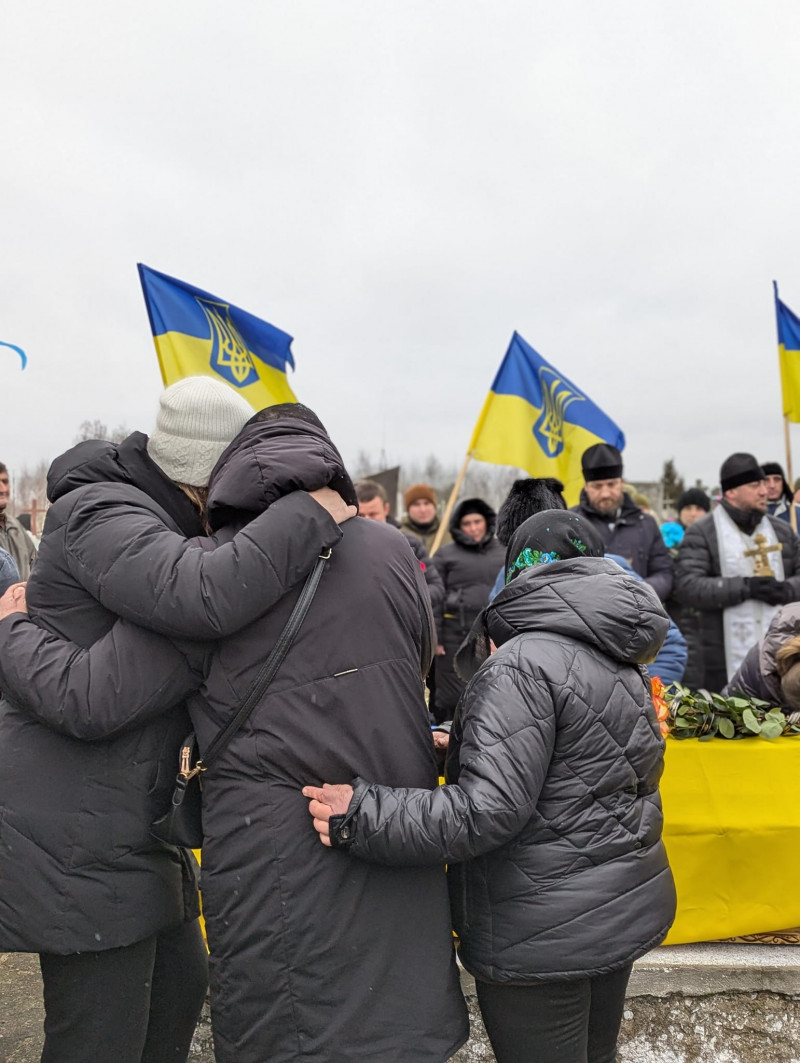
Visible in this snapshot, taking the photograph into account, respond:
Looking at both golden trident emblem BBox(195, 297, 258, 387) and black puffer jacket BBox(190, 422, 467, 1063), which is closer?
black puffer jacket BBox(190, 422, 467, 1063)

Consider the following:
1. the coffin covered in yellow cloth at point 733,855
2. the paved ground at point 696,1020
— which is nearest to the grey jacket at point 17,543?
the paved ground at point 696,1020

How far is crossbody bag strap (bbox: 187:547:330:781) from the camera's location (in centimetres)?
180

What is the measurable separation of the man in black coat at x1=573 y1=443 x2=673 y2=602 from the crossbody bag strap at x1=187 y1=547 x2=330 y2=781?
4131 mm

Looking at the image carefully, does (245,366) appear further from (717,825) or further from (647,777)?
(647,777)

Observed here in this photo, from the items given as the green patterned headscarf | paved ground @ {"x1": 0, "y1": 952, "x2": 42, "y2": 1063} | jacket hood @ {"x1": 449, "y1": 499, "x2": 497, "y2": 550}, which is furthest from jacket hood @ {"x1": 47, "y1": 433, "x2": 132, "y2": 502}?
jacket hood @ {"x1": 449, "y1": 499, "x2": 497, "y2": 550}

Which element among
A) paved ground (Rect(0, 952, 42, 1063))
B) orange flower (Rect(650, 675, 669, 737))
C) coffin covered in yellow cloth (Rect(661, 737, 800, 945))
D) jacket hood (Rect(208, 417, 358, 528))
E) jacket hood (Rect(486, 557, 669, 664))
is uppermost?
jacket hood (Rect(208, 417, 358, 528))

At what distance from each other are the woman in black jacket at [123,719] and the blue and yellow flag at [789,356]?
665cm

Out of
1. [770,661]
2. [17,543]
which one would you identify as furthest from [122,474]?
[17,543]

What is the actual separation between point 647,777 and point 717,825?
1.35 meters

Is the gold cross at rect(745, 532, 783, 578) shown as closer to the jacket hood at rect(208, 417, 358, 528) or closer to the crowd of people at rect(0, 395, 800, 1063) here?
the crowd of people at rect(0, 395, 800, 1063)

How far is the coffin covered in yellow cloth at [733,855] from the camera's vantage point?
3.15 m

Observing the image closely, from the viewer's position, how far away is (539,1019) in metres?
1.95

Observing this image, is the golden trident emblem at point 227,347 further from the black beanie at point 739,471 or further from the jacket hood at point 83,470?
the jacket hood at point 83,470

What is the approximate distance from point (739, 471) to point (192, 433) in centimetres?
457
